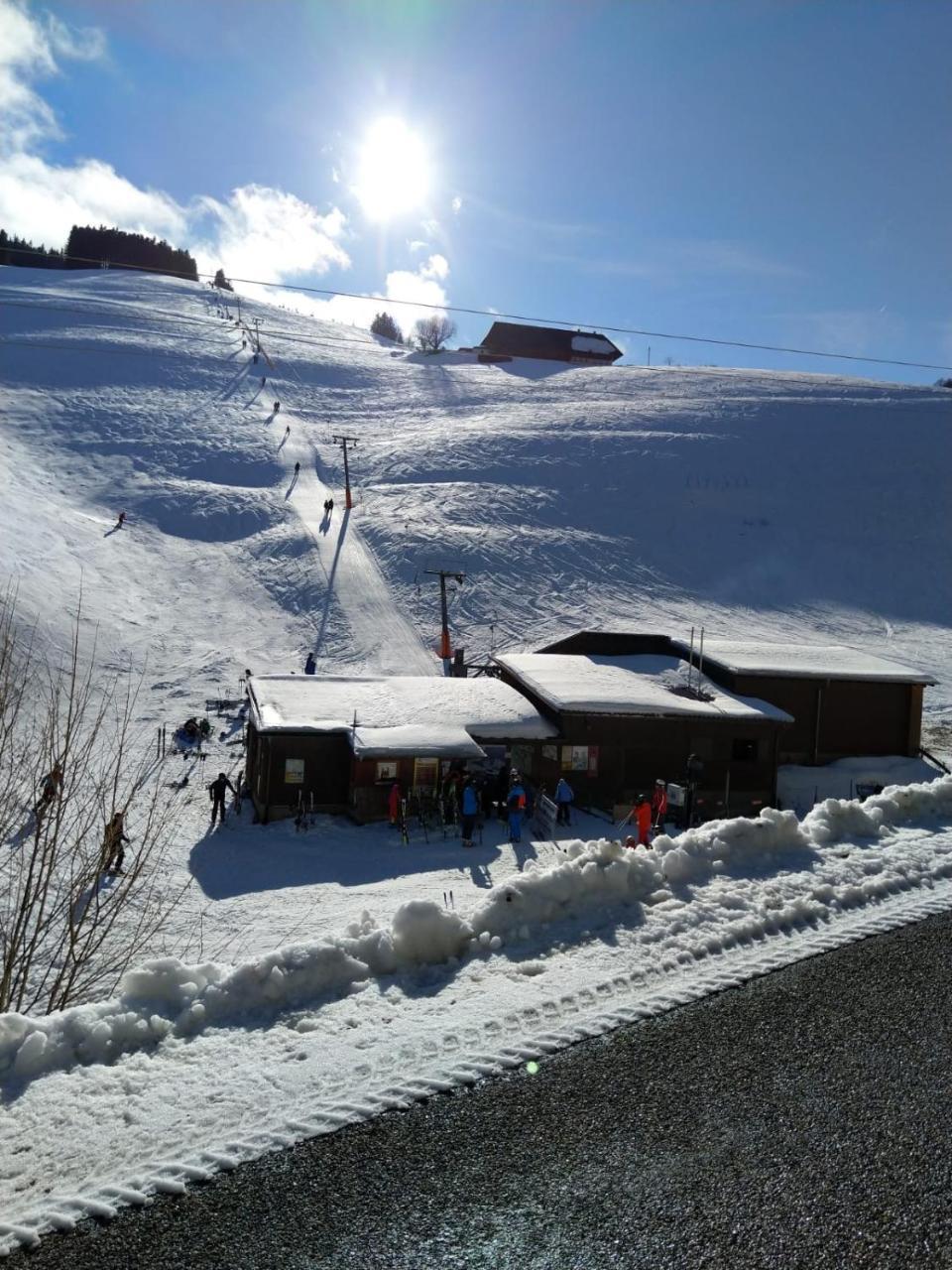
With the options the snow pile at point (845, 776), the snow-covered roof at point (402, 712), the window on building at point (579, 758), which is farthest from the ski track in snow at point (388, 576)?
the snow pile at point (845, 776)

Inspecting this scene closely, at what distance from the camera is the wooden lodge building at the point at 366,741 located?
21203mm

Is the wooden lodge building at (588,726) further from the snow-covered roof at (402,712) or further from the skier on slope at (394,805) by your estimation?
the skier on slope at (394,805)

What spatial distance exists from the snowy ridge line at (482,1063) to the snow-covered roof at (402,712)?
46.1 ft

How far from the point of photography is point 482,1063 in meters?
5.65

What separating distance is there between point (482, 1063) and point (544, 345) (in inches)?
4244

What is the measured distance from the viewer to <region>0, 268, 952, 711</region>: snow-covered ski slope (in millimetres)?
41656

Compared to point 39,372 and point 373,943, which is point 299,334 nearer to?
point 39,372

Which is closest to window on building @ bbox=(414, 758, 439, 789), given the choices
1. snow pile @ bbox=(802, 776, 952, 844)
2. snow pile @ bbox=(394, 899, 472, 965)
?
snow pile @ bbox=(802, 776, 952, 844)

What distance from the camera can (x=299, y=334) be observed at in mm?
104375

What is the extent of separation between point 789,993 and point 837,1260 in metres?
2.47

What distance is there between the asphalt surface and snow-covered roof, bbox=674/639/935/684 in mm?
22176

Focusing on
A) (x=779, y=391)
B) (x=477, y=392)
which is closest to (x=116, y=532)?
(x=477, y=392)

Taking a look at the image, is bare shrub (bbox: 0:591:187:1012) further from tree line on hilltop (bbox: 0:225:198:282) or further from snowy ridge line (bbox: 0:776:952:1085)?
tree line on hilltop (bbox: 0:225:198:282)

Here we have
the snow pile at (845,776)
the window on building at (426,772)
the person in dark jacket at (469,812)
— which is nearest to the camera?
the person in dark jacket at (469,812)
